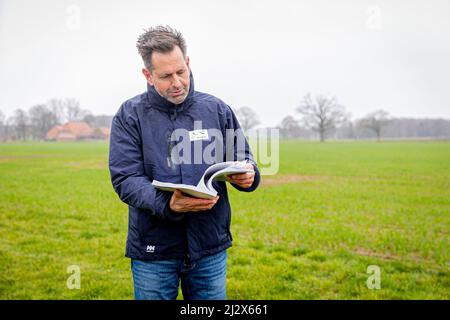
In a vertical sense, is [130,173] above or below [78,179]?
above

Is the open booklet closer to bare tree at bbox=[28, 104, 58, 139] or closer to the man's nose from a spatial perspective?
the man's nose

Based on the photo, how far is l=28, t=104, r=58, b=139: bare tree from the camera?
99.5m

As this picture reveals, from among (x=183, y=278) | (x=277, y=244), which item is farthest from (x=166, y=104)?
(x=277, y=244)

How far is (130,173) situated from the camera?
2246 millimetres

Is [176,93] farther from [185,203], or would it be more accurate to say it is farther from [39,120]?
[39,120]

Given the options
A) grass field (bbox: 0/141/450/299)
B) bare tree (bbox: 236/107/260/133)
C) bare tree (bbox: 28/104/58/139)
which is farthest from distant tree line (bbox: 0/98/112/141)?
grass field (bbox: 0/141/450/299)

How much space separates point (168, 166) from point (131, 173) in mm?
230

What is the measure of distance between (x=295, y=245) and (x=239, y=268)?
1.70 m

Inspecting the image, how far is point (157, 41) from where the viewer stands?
2248mm

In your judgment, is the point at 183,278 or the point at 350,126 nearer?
the point at 183,278
